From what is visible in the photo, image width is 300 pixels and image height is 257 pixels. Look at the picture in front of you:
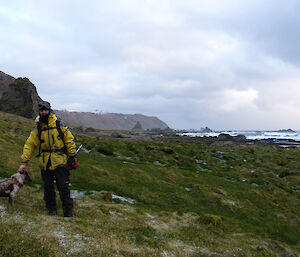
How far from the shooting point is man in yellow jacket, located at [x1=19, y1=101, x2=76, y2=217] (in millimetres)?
9188

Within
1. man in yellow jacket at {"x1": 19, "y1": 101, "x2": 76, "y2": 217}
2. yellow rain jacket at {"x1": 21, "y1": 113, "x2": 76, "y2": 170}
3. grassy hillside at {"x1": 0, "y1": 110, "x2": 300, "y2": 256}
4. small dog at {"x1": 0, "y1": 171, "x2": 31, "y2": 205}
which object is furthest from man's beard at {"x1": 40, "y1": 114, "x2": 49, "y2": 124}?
grassy hillside at {"x1": 0, "y1": 110, "x2": 300, "y2": 256}

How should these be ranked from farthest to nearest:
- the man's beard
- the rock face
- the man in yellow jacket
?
the rock face < the man in yellow jacket < the man's beard

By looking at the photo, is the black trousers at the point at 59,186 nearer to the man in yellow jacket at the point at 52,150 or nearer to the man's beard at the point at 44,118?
the man in yellow jacket at the point at 52,150

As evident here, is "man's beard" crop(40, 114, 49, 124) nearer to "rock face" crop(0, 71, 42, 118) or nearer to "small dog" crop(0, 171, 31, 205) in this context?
"small dog" crop(0, 171, 31, 205)

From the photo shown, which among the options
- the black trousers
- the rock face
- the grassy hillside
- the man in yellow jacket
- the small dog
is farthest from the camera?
A: the rock face

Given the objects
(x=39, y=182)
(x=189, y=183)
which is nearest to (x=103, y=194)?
(x=39, y=182)

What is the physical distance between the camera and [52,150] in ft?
30.4

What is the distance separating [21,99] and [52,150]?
268ft

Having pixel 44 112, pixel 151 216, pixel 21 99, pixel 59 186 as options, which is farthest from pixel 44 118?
pixel 21 99

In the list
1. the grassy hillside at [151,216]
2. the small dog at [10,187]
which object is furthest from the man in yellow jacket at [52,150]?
the grassy hillside at [151,216]

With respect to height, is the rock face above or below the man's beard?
above

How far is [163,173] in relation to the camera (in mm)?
26500

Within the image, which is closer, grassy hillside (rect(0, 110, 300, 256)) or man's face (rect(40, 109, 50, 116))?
grassy hillside (rect(0, 110, 300, 256))

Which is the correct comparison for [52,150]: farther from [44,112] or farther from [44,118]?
[44,112]
